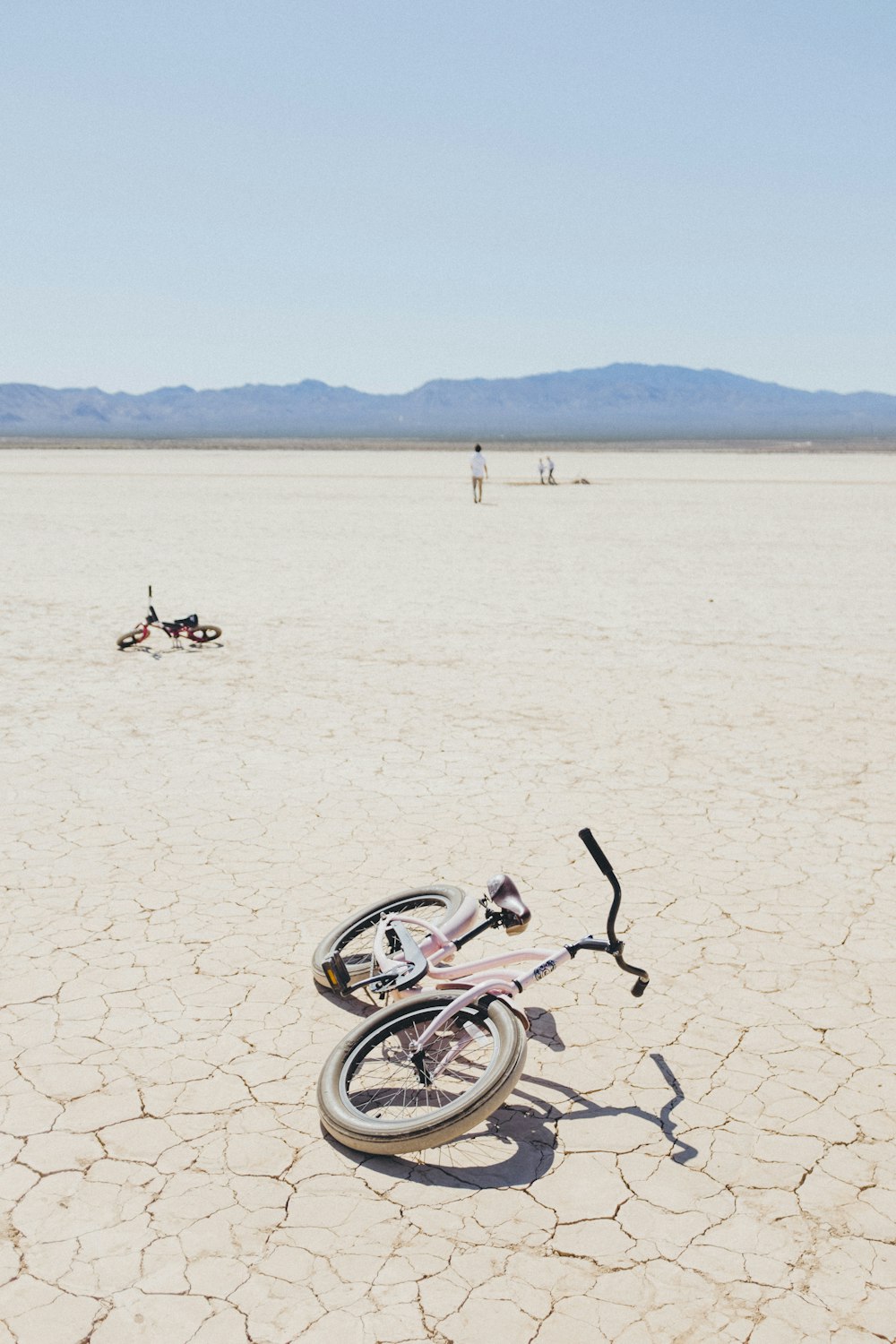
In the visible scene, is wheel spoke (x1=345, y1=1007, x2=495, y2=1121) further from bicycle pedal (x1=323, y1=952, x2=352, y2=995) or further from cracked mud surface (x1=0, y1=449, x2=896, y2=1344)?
bicycle pedal (x1=323, y1=952, x2=352, y2=995)

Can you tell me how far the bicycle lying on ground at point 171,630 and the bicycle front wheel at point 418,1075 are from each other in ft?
27.1

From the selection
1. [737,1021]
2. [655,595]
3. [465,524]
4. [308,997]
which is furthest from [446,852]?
[465,524]

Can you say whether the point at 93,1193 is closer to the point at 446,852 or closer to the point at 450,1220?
the point at 450,1220

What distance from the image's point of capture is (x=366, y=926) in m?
5.45

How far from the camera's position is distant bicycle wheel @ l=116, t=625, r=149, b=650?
40.4ft

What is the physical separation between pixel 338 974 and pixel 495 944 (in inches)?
41.9

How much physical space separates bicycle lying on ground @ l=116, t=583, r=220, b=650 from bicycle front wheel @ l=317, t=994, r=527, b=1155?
27.1ft

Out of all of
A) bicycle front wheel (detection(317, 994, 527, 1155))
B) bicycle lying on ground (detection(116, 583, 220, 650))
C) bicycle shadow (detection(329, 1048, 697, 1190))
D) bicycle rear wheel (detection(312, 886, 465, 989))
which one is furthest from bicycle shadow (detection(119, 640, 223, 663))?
bicycle shadow (detection(329, 1048, 697, 1190))

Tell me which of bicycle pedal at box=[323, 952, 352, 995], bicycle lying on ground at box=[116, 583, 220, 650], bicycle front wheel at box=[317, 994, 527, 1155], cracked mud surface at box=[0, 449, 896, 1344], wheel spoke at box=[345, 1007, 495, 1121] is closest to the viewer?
cracked mud surface at box=[0, 449, 896, 1344]

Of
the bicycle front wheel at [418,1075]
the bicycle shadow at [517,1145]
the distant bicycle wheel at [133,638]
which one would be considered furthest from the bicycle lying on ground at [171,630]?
the bicycle shadow at [517,1145]

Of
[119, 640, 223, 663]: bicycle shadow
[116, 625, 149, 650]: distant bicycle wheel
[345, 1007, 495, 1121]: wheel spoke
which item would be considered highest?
[116, 625, 149, 650]: distant bicycle wheel

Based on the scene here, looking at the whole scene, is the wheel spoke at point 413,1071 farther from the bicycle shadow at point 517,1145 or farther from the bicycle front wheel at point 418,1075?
the bicycle shadow at point 517,1145

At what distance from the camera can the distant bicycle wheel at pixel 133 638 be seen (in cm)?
1233

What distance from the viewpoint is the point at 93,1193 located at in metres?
3.90
